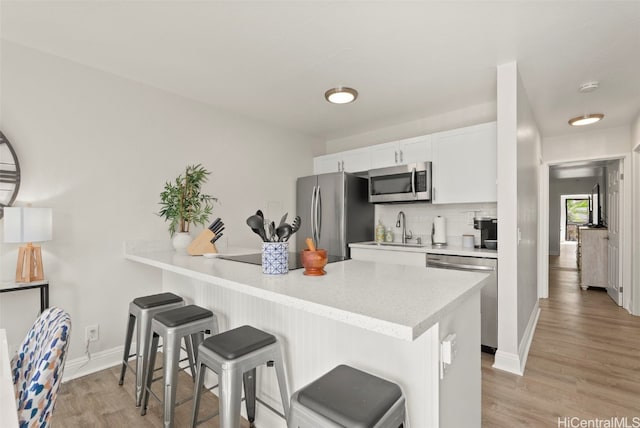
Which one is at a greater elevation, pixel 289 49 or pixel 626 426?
pixel 289 49

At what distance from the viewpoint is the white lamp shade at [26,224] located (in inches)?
74.8

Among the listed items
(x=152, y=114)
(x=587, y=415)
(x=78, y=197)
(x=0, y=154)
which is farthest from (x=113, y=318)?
(x=587, y=415)

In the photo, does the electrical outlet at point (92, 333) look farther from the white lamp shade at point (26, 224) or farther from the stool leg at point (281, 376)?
the stool leg at point (281, 376)

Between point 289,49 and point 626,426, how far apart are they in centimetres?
317

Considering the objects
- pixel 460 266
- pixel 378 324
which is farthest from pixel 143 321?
pixel 460 266

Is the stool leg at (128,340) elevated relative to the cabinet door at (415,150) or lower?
lower

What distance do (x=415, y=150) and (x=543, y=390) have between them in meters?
2.43

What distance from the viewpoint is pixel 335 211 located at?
3752 mm

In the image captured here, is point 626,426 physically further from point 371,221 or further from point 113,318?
point 113,318

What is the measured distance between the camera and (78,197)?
2.41m

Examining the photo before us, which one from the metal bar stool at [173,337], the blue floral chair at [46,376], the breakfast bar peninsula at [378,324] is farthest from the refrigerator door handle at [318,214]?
the blue floral chair at [46,376]

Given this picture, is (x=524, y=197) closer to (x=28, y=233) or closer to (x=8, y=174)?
(x=28, y=233)

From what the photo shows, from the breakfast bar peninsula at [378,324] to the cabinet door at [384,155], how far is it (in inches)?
83.0

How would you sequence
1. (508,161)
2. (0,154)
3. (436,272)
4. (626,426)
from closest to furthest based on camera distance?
(436,272), (626,426), (0,154), (508,161)
